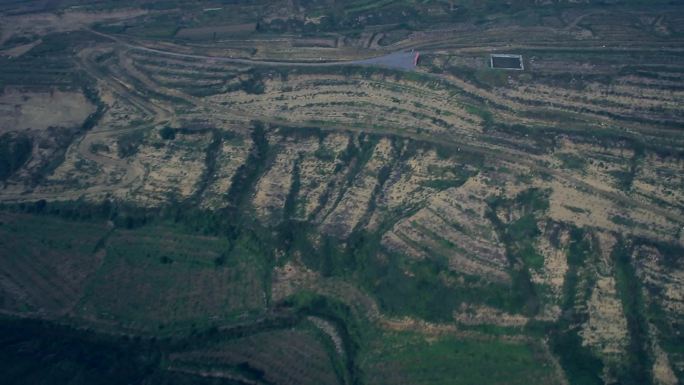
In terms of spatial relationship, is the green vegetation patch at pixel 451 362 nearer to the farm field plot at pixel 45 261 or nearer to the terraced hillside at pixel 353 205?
the terraced hillside at pixel 353 205

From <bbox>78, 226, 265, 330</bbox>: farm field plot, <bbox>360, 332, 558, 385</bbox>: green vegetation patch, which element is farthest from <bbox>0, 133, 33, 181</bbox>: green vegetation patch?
<bbox>360, 332, 558, 385</bbox>: green vegetation patch

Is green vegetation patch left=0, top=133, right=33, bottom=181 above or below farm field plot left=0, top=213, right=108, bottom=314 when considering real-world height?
above

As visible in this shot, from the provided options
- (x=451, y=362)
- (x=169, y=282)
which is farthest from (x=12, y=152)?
(x=451, y=362)

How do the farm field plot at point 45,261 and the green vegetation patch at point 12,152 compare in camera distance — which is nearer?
the farm field plot at point 45,261

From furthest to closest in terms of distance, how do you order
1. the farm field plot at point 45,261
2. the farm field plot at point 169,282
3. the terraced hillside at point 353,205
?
the farm field plot at point 45,261 < the farm field plot at point 169,282 < the terraced hillside at point 353,205

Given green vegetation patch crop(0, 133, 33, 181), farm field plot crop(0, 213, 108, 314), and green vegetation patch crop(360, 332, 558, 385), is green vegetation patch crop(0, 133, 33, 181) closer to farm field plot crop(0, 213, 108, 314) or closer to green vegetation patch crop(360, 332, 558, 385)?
farm field plot crop(0, 213, 108, 314)

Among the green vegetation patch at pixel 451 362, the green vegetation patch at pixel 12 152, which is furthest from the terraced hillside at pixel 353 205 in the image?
the green vegetation patch at pixel 12 152

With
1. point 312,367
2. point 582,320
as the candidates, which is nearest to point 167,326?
point 312,367

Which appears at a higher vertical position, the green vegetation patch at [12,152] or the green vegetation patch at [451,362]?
the green vegetation patch at [12,152]

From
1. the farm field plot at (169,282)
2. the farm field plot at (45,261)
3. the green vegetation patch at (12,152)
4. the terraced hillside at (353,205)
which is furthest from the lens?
the green vegetation patch at (12,152)

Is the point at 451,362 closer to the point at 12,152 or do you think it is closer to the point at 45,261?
the point at 45,261
